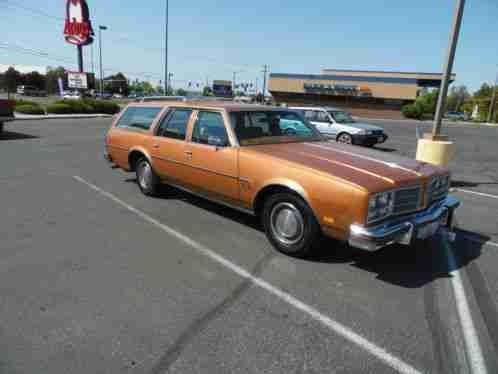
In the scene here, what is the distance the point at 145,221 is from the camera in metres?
5.15

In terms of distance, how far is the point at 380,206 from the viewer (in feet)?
11.5

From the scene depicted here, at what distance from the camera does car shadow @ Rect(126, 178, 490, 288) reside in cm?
381

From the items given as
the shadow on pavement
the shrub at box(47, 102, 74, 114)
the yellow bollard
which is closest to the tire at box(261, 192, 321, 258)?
the yellow bollard

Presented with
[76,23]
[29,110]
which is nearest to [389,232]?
[29,110]

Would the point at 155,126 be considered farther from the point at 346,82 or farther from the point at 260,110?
the point at 346,82

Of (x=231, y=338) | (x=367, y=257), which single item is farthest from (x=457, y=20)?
(x=231, y=338)

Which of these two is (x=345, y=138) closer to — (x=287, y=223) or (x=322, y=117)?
(x=322, y=117)

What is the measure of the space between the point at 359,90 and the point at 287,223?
58.8 metres

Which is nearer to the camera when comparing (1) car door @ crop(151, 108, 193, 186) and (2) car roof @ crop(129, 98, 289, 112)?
(2) car roof @ crop(129, 98, 289, 112)

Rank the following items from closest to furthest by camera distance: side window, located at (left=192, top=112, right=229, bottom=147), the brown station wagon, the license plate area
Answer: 1. the brown station wagon
2. the license plate area
3. side window, located at (left=192, top=112, right=229, bottom=147)

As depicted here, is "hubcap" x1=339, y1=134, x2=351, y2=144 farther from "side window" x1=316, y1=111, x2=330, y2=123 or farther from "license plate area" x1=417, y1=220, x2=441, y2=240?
"license plate area" x1=417, y1=220, x2=441, y2=240

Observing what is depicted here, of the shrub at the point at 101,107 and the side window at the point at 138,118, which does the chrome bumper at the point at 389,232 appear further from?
the shrub at the point at 101,107

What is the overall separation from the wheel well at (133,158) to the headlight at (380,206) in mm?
4133

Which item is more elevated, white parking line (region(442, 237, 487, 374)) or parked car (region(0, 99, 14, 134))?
parked car (region(0, 99, 14, 134))
